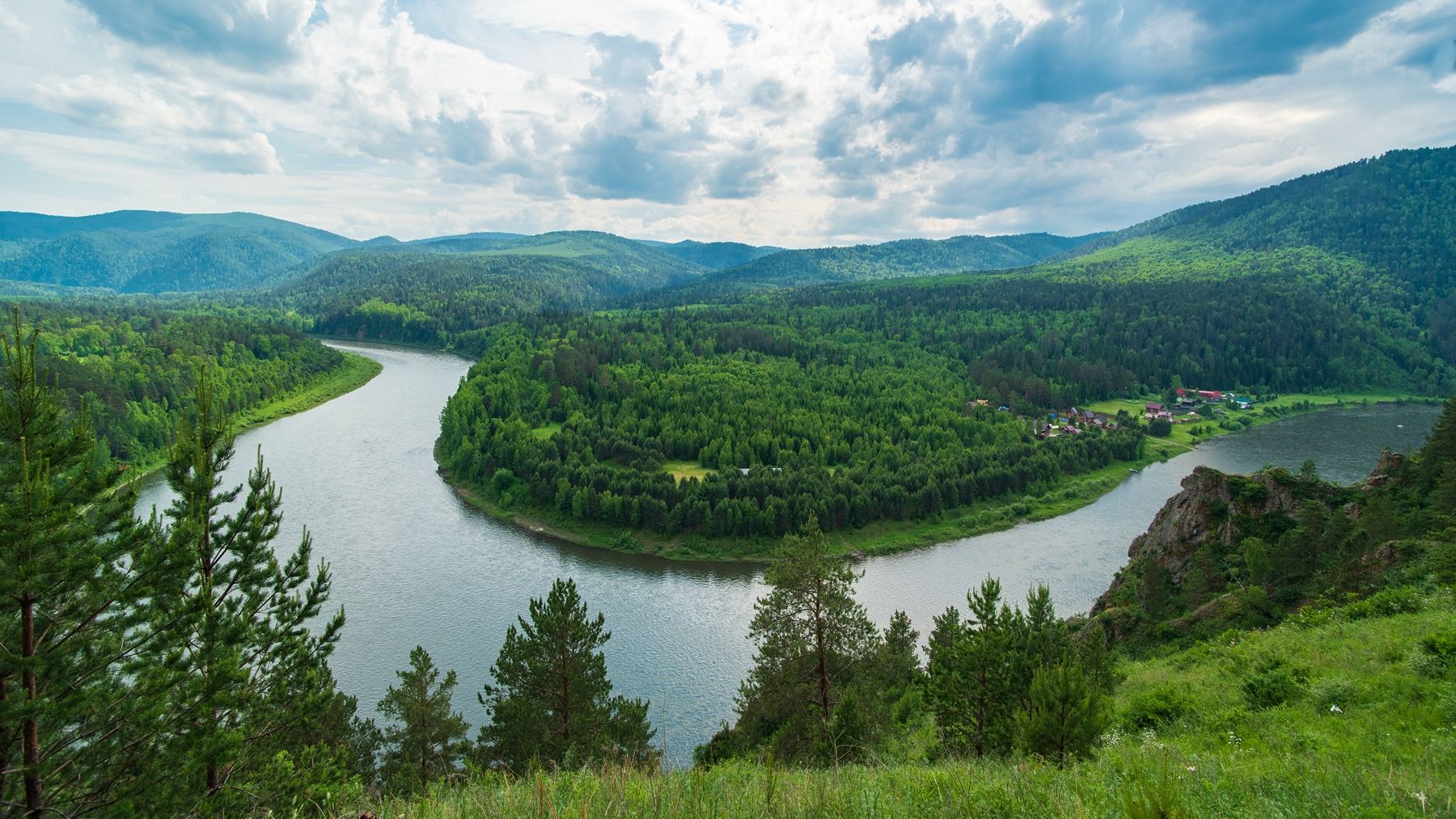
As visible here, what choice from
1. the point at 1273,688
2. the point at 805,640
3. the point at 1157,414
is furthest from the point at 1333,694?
the point at 1157,414

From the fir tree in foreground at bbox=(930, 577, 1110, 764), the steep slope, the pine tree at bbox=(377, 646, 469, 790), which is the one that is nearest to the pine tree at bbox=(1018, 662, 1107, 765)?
the fir tree in foreground at bbox=(930, 577, 1110, 764)

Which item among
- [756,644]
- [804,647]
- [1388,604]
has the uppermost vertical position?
[1388,604]

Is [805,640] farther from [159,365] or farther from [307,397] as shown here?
[159,365]

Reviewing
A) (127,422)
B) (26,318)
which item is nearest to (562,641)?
(127,422)

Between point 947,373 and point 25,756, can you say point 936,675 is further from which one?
point 947,373

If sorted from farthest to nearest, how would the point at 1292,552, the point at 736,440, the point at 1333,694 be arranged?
the point at 736,440 → the point at 1292,552 → the point at 1333,694

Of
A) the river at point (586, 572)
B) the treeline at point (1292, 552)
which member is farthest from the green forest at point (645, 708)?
the river at point (586, 572)

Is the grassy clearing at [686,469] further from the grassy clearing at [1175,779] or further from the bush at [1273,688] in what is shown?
the grassy clearing at [1175,779]
